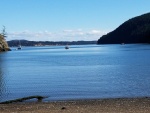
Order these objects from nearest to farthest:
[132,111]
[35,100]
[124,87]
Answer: [132,111]
[35,100]
[124,87]

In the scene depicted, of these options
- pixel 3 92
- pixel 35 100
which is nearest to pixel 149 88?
pixel 35 100

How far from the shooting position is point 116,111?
79.9 ft

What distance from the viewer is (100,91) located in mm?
42219

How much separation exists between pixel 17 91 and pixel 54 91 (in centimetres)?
466

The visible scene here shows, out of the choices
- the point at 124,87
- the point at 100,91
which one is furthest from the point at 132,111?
the point at 124,87

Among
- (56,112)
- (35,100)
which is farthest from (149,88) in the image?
(56,112)

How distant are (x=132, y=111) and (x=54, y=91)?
20242 millimetres

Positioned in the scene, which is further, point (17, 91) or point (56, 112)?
point (17, 91)

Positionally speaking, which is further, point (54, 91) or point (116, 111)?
point (54, 91)

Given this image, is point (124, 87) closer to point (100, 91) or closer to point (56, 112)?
point (100, 91)

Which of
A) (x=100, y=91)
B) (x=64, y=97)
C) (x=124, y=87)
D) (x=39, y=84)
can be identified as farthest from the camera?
(x=39, y=84)

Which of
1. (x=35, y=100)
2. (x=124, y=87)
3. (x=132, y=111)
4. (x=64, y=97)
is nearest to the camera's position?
(x=132, y=111)

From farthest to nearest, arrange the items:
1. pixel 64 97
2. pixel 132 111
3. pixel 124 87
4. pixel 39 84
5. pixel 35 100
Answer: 1. pixel 39 84
2. pixel 124 87
3. pixel 64 97
4. pixel 35 100
5. pixel 132 111

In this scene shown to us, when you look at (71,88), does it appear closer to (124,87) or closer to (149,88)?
(124,87)
